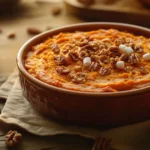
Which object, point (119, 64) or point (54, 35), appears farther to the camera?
point (54, 35)

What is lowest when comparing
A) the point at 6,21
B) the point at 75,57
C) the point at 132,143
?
the point at 6,21

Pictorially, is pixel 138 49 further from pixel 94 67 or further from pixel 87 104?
pixel 87 104

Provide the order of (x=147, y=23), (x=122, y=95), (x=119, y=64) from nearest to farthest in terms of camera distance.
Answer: (x=122, y=95), (x=119, y=64), (x=147, y=23)

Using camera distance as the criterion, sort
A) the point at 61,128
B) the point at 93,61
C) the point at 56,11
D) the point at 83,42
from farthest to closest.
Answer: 1. the point at 56,11
2. the point at 83,42
3. the point at 93,61
4. the point at 61,128

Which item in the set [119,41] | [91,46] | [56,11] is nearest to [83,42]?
[91,46]

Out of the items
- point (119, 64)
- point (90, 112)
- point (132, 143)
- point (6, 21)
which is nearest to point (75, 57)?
point (119, 64)

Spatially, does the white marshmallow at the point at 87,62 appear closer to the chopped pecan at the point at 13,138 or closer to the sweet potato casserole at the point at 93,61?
the sweet potato casserole at the point at 93,61

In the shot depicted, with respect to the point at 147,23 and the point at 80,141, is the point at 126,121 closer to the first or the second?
the point at 80,141

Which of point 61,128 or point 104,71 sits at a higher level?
point 104,71
